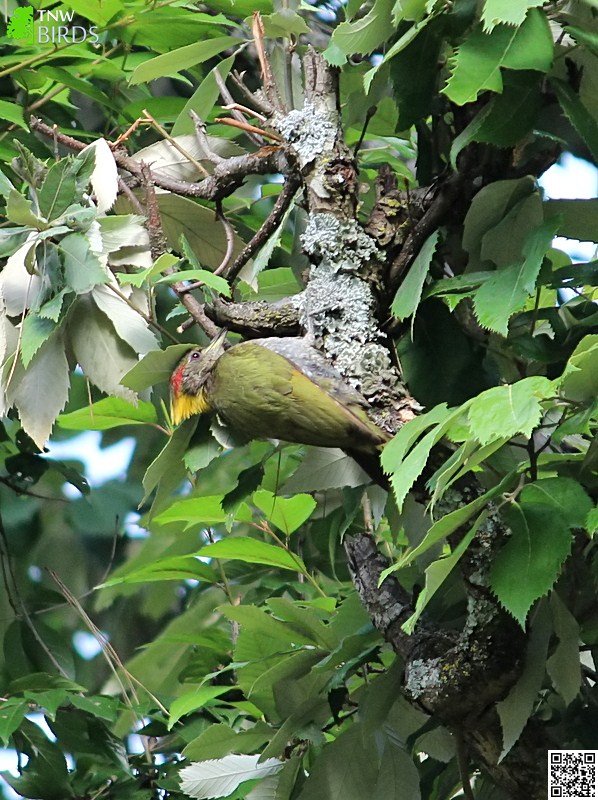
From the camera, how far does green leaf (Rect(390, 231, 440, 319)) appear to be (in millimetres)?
737

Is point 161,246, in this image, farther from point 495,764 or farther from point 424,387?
point 495,764

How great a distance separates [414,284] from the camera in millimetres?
748

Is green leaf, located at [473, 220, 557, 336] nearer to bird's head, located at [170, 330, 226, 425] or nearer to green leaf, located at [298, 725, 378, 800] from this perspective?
bird's head, located at [170, 330, 226, 425]

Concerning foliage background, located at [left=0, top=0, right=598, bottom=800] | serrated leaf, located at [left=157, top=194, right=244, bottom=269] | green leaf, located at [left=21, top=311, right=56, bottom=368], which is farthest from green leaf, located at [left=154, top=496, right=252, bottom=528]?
green leaf, located at [left=21, top=311, right=56, bottom=368]

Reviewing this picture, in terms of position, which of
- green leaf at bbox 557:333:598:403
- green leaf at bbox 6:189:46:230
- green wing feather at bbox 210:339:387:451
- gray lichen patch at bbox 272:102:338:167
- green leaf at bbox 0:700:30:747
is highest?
gray lichen patch at bbox 272:102:338:167

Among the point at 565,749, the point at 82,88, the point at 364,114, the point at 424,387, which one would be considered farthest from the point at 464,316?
the point at 82,88

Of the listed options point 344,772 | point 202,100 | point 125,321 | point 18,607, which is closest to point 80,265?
point 125,321

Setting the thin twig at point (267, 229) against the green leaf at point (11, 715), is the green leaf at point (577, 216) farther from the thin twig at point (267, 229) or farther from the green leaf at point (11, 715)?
the green leaf at point (11, 715)

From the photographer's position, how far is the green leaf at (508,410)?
0.55 metres

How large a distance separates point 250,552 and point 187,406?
0.32 m

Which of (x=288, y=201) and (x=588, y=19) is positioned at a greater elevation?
(x=588, y=19)

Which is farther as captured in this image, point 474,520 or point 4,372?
point 4,372

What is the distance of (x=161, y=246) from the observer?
0.80m

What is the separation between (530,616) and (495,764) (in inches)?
4.4
